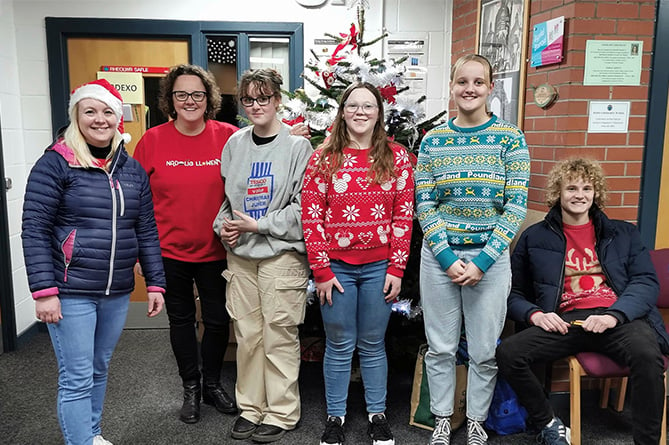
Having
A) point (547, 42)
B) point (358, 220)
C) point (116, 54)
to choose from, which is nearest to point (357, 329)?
point (358, 220)

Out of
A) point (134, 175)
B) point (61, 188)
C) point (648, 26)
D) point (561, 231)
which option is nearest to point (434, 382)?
point (561, 231)

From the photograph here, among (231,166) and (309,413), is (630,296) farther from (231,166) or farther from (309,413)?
(231,166)

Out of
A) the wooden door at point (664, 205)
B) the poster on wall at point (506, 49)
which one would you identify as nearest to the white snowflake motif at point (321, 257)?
the poster on wall at point (506, 49)

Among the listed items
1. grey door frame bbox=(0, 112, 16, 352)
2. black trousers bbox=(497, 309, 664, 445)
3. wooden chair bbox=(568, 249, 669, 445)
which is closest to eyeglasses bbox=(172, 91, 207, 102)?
grey door frame bbox=(0, 112, 16, 352)

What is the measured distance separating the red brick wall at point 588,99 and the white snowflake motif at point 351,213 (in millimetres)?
1024

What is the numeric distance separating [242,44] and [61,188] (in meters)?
2.06

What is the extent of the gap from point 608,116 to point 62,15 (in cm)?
317

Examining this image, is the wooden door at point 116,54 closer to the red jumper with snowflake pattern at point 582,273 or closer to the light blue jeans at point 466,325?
the light blue jeans at point 466,325

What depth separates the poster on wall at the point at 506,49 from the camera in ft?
8.96

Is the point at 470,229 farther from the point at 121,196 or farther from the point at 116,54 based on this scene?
the point at 116,54

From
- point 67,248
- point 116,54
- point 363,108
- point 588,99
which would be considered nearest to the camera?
point 67,248

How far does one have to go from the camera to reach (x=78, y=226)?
5.97 ft

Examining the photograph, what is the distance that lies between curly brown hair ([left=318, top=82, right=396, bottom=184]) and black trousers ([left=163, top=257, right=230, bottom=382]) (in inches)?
27.8

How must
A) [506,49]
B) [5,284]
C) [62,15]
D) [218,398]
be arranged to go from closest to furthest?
[218,398], [506,49], [5,284], [62,15]
